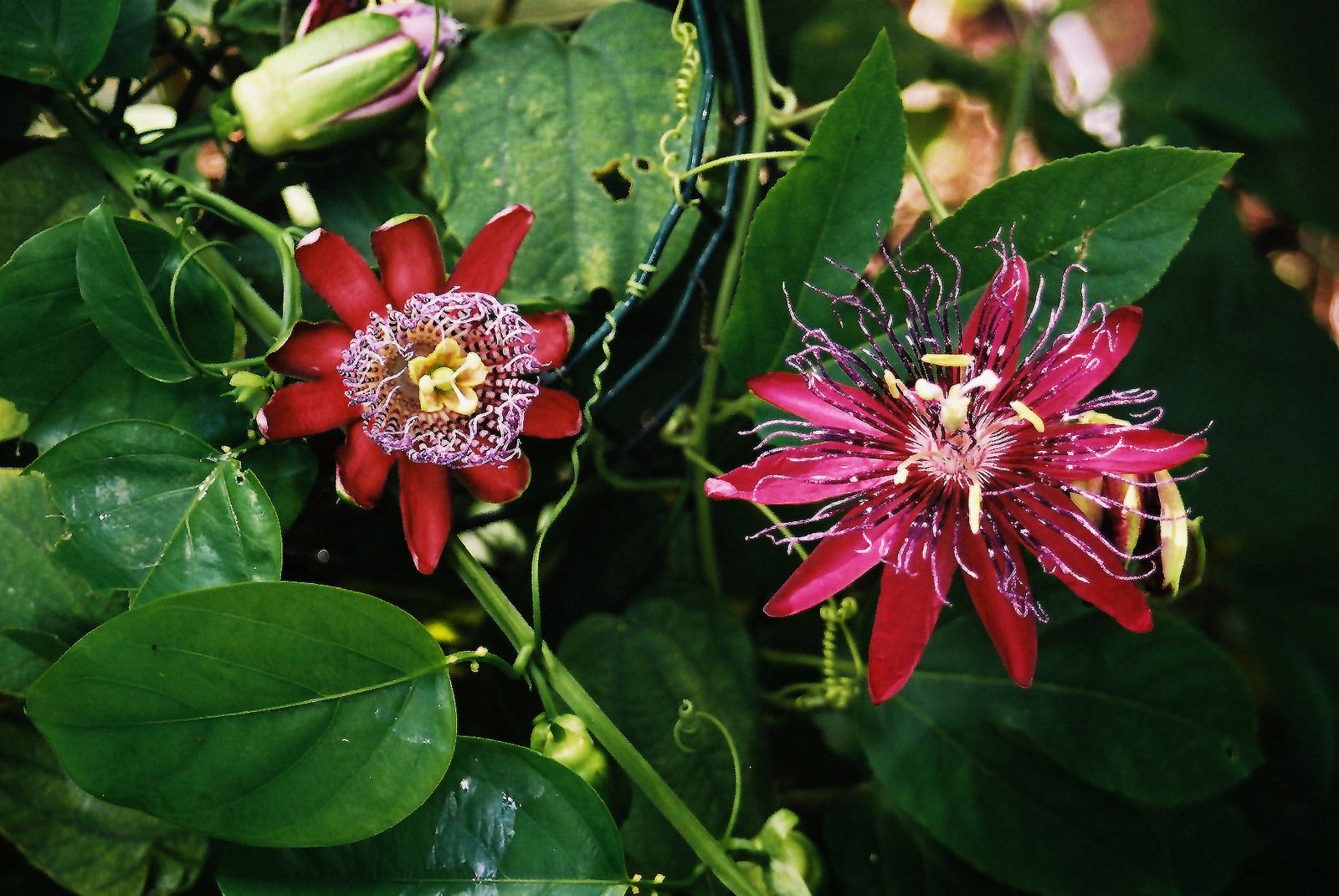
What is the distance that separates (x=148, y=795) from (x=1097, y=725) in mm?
719

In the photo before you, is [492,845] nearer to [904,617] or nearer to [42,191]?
[904,617]

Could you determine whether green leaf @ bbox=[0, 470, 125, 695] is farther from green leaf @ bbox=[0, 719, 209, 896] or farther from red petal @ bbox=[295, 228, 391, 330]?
red petal @ bbox=[295, 228, 391, 330]

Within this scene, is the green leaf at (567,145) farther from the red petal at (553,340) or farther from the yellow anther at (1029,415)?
the yellow anther at (1029,415)

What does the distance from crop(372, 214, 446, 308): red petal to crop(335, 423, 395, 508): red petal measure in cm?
10

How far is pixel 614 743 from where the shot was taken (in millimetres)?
706

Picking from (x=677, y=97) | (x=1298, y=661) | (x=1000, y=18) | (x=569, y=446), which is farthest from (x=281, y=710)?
(x=1000, y=18)

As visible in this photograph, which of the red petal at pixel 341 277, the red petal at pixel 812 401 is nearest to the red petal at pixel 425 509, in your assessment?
the red petal at pixel 341 277

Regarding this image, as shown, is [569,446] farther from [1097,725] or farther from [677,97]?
[1097,725]

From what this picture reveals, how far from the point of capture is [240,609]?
61 centimetres

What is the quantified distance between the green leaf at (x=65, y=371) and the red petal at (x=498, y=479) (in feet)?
0.54

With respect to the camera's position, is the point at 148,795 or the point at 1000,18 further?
the point at 1000,18

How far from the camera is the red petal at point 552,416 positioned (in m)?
0.74

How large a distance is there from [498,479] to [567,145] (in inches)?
12.2

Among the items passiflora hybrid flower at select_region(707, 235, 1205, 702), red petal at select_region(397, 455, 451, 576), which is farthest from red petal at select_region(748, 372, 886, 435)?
red petal at select_region(397, 455, 451, 576)
